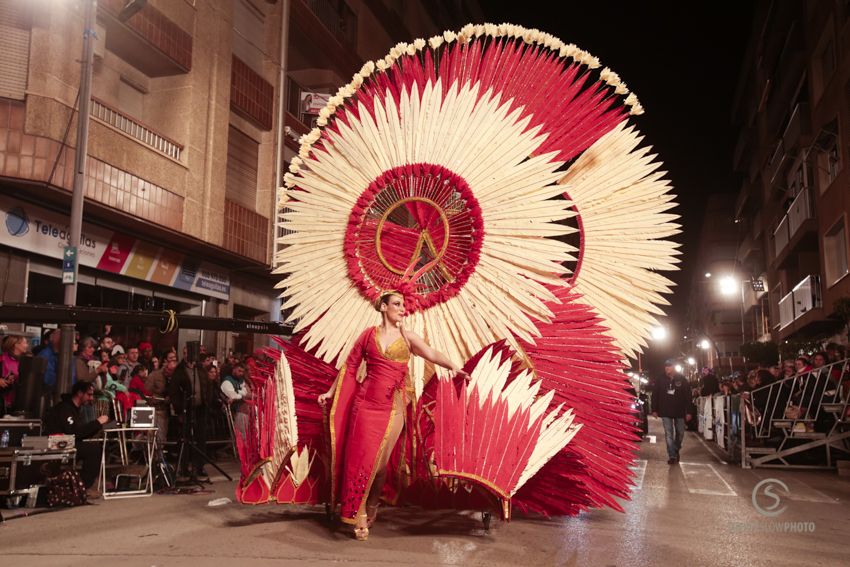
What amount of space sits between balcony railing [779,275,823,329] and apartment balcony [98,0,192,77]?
64.6 feet

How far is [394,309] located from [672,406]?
888 centimetres

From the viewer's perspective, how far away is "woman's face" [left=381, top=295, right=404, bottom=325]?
5250 mm

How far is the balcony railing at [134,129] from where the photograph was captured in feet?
46.4

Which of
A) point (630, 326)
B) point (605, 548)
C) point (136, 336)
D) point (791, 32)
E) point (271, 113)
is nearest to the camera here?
point (605, 548)

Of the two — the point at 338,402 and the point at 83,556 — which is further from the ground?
the point at 338,402

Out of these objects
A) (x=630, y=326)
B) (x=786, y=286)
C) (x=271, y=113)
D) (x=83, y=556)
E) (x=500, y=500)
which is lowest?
(x=83, y=556)

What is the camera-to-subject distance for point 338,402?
538cm

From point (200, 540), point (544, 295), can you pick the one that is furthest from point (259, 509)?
point (544, 295)

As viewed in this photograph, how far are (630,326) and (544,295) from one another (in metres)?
1.23

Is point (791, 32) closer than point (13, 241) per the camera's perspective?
No

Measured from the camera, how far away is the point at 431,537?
5262 mm

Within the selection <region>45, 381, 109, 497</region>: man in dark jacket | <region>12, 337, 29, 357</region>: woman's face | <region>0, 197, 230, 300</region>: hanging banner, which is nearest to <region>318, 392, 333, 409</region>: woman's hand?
<region>45, 381, 109, 497</region>: man in dark jacket

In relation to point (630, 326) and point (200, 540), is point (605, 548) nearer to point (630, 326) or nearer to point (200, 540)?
point (630, 326)

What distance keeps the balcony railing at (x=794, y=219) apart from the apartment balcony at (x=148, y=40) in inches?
766
